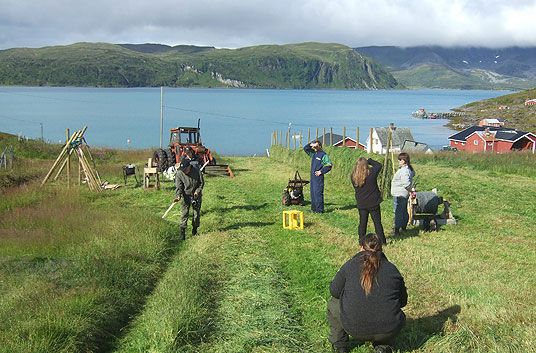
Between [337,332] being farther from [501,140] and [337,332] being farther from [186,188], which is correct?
[501,140]

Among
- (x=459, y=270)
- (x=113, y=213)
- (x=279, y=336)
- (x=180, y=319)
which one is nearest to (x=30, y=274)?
(x=180, y=319)

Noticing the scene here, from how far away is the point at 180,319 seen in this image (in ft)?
23.9

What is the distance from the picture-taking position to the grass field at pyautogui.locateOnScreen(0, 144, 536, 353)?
7.05m

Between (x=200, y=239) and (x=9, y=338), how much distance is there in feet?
20.8

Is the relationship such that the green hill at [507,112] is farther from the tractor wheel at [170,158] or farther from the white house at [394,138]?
the tractor wheel at [170,158]

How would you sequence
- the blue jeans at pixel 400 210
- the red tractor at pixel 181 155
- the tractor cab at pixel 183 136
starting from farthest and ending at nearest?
1. the tractor cab at pixel 183 136
2. the red tractor at pixel 181 155
3. the blue jeans at pixel 400 210

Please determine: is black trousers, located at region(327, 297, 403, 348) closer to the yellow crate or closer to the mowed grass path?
the mowed grass path

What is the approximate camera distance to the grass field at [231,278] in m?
7.05

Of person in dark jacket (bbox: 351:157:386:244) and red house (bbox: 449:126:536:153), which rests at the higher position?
person in dark jacket (bbox: 351:157:386:244)

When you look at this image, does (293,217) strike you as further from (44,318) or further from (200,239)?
(44,318)

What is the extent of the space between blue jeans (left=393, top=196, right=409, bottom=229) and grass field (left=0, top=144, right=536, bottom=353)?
1.11ft

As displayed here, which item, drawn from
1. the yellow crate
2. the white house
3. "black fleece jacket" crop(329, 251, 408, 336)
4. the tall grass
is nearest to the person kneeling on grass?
"black fleece jacket" crop(329, 251, 408, 336)

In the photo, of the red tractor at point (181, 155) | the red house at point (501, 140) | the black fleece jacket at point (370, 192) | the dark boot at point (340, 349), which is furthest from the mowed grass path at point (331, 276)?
the red house at point (501, 140)

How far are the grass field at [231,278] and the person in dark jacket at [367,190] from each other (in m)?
0.67
